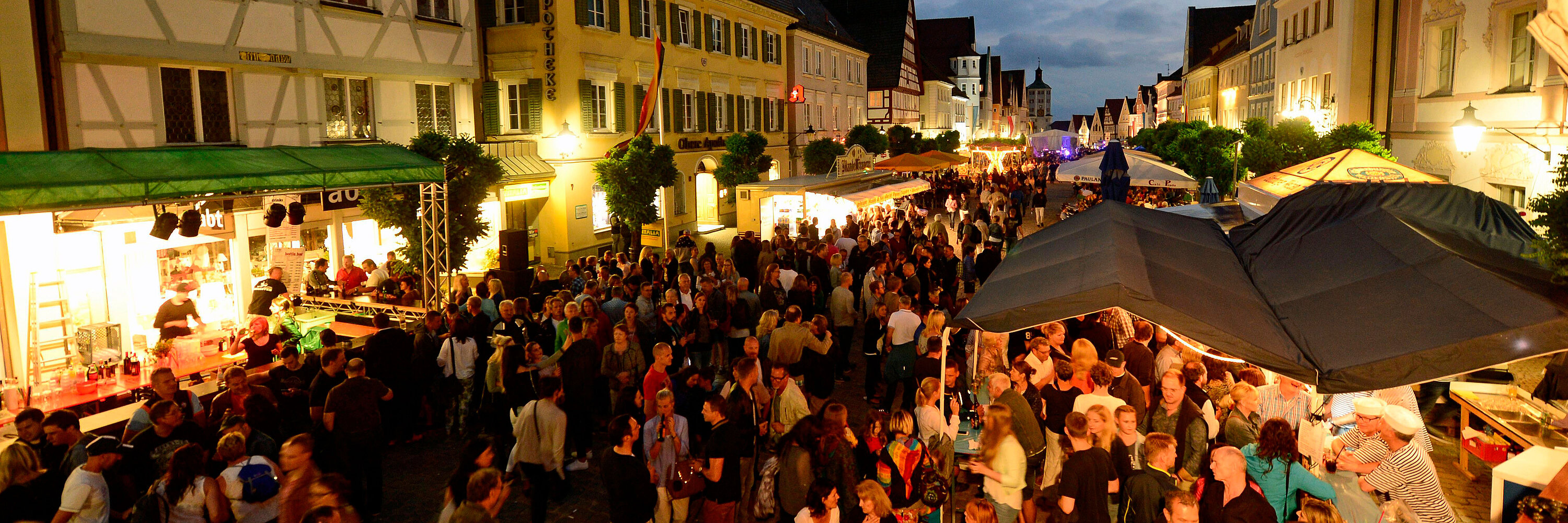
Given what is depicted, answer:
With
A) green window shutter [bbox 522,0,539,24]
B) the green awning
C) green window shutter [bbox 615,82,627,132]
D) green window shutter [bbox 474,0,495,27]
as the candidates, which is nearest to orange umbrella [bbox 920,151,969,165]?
green window shutter [bbox 615,82,627,132]

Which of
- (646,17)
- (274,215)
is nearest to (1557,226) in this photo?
(274,215)

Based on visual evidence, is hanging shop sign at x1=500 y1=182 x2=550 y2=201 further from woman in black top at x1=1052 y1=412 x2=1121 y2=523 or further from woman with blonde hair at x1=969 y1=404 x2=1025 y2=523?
woman in black top at x1=1052 y1=412 x2=1121 y2=523

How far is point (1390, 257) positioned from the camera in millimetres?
6637

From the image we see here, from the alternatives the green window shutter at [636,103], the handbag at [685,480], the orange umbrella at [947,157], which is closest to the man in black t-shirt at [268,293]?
the handbag at [685,480]

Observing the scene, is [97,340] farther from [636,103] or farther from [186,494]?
[636,103]

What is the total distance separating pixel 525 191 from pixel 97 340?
10.4 meters

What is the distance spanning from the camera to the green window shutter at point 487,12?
2173cm

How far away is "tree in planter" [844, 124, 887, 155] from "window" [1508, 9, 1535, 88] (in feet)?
92.0

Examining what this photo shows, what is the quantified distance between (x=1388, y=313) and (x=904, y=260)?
9.28 meters

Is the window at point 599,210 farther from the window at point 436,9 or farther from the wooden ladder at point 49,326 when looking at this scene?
the wooden ladder at point 49,326

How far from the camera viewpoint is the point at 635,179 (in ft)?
68.9

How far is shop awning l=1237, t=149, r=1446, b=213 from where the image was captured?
11.2 metres

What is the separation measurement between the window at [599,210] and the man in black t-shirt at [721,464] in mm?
18852

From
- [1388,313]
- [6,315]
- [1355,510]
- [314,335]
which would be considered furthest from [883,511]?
[6,315]
